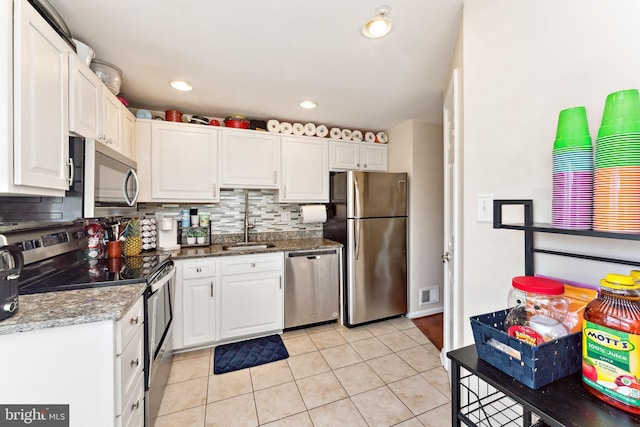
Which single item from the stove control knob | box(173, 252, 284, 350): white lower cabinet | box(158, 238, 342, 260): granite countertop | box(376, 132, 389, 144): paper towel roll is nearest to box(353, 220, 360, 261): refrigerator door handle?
box(158, 238, 342, 260): granite countertop

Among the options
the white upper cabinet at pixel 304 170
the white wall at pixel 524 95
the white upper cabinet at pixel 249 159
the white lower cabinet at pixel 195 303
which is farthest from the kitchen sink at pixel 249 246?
the white wall at pixel 524 95

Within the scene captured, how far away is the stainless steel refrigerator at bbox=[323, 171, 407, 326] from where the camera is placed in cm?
280

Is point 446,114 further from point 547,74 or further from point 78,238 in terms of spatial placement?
point 78,238

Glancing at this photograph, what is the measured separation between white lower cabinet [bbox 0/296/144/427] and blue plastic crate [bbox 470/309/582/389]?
140cm

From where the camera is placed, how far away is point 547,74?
0.95 m

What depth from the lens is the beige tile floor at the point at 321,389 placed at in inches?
63.7

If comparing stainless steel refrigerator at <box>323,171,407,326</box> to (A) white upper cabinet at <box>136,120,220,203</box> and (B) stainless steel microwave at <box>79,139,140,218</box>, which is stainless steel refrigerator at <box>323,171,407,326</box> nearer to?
(A) white upper cabinet at <box>136,120,220,203</box>

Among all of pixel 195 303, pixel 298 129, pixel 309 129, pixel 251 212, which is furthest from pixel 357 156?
pixel 195 303

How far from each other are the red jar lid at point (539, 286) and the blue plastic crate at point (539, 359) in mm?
114

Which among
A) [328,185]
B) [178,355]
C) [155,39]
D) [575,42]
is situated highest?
[155,39]

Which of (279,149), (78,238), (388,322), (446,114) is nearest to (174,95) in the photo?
(279,149)

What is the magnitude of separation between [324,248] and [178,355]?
64.6 inches

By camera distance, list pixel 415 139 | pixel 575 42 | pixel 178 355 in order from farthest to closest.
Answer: pixel 415 139
pixel 178 355
pixel 575 42

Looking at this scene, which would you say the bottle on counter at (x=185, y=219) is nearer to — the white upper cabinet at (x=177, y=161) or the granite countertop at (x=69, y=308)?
the white upper cabinet at (x=177, y=161)
